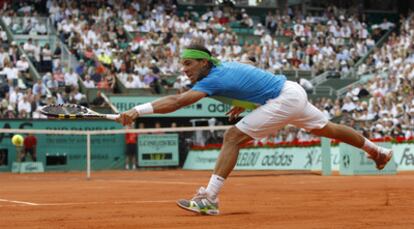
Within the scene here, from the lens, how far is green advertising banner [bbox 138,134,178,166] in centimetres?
3228

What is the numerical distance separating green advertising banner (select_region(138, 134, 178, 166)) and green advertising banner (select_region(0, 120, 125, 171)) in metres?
0.98

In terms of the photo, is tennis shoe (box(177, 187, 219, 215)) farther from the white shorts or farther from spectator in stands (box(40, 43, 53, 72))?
spectator in stands (box(40, 43, 53, 72))

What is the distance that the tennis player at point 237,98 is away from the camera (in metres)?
9.01

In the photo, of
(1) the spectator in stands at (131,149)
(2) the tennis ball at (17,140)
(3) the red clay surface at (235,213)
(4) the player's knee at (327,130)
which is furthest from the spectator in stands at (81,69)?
(4) the player's knee at (327,130)

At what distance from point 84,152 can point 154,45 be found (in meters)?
7.77

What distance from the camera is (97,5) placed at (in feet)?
126

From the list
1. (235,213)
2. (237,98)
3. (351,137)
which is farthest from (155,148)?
(237,98)

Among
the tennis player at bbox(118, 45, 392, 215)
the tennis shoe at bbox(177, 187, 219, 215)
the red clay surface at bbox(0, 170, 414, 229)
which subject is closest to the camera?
the red clay surface at bbox(0, 170, 414, 229)

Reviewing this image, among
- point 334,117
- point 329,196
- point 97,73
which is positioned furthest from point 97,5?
point 329,196

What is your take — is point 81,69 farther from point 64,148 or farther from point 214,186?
point 214,186

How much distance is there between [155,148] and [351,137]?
22601 mm

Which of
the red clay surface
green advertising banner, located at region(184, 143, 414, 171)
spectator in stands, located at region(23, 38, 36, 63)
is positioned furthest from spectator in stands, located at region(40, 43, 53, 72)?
the red clay surface

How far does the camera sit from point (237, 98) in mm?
9266

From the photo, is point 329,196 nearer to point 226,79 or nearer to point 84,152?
point 226,79
